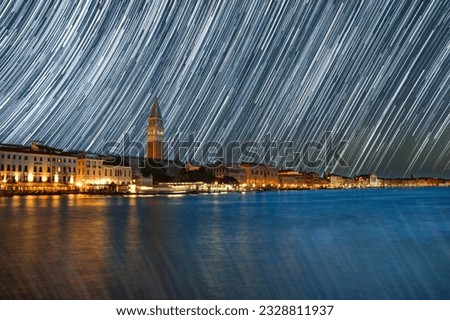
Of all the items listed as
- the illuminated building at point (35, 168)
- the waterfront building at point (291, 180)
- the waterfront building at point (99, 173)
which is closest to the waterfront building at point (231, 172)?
the waterfront building at point (291, 180)

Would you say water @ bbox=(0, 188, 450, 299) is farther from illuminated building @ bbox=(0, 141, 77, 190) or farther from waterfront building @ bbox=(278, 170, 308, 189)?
waterfront building @ bbox=(278, 170, 308, 189)

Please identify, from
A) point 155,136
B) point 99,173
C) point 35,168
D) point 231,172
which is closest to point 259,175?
point 231,172

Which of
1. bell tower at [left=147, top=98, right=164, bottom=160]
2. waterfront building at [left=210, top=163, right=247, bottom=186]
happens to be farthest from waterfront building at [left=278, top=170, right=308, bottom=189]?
bell tower at [left=147, top=98, right=164, bottom=160]

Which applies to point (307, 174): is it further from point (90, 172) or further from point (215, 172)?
point (90, 172)

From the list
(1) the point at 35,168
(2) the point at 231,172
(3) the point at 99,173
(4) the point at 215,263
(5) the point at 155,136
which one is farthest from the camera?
(2) the point at 231,172

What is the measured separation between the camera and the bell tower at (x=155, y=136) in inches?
4747

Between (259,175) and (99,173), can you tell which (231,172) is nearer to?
(259,175)

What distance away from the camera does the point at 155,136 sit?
400ft

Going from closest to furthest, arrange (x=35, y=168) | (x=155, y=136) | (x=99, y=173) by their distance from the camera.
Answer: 1. (x=35, y=168)
2. (x=99, y=173)
3. (x=155, y=136)

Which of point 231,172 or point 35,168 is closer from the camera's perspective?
point 35,168

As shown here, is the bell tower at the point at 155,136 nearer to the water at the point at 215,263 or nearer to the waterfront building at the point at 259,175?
the waterfront building at the point at 259,175

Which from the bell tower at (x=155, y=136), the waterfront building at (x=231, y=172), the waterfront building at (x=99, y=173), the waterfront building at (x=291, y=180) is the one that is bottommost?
the waterfront building at (x=291, y=180)
